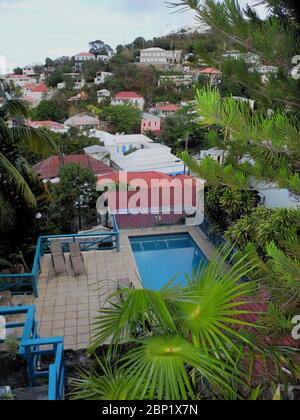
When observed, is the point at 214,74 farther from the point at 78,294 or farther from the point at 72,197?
the point at 72,197

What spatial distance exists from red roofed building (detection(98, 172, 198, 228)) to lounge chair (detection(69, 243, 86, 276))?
3.24 metres

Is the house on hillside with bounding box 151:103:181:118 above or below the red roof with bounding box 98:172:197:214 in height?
above

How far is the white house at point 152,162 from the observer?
67.6 feet

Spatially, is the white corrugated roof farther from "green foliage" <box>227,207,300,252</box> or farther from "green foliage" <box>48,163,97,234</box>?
"green foliage" <box>227,207,300,252</box>

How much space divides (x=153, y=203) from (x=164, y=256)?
2192mm

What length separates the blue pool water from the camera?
31.3 ft

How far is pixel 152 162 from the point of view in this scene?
21.2 m

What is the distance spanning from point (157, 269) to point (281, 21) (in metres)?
7.68

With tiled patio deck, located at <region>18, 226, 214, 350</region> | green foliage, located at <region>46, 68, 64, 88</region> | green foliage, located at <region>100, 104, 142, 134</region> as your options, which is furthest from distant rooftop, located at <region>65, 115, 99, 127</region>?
tiled patio deck, located at <region>18, 226, 214, 350</region>

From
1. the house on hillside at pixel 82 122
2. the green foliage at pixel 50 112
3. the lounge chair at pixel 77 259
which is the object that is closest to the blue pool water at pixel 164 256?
the lounge chair at pixel 77 259

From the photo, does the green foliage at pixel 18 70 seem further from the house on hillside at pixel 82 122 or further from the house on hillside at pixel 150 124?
the house on hillside at pixel 150 124

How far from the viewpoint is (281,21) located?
305 centimetres

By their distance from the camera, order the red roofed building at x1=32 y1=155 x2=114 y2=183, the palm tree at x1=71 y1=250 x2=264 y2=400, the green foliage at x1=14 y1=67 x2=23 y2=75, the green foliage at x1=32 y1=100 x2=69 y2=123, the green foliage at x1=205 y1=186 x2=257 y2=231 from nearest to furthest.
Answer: the palm tree at x1=71 y1=250 x2=264 y2=400 → the green foliage at x1=205 y1=186 x2=257 y2=231 → the red roofed building at x1=32 y1=155 x2=114 y2=183 → the green foliage at x1=32 y1=100 x2=69 y2=123 → the green foliage at x1=14 y1=67 x2=23 y2=75
